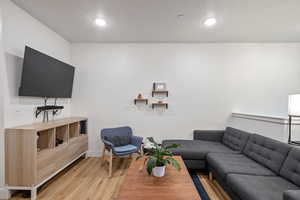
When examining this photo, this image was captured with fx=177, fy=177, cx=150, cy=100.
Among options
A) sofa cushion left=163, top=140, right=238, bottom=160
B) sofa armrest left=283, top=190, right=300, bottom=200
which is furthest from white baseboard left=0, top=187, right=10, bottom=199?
sofa armrest left=283, top=190, right=300, bottom=200

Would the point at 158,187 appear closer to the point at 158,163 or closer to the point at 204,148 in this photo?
the point at 158,163

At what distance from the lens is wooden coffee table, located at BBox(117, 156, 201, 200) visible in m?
1.68

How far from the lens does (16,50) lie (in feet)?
8.58

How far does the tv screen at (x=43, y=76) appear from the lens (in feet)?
8.34

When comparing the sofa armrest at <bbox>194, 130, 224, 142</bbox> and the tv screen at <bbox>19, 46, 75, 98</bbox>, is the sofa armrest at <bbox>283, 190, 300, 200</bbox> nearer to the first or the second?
the sofa armrest at <bbox>194, 130, 224, 142</bbox>

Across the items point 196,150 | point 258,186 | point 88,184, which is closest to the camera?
point 258,186

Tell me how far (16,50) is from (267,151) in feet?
12.8

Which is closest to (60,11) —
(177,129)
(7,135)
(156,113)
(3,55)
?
(3,55)

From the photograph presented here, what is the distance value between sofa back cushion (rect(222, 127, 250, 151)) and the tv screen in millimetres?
3496

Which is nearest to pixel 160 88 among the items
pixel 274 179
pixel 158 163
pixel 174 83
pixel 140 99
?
pixel 174 83

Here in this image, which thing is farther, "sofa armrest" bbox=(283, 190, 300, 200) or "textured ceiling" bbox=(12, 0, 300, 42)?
"textured ceiling" bbox=(12, 0, 300, 42)

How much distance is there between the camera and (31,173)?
2373mm

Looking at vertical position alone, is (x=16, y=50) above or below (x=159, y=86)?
above

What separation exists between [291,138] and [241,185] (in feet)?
4.59
